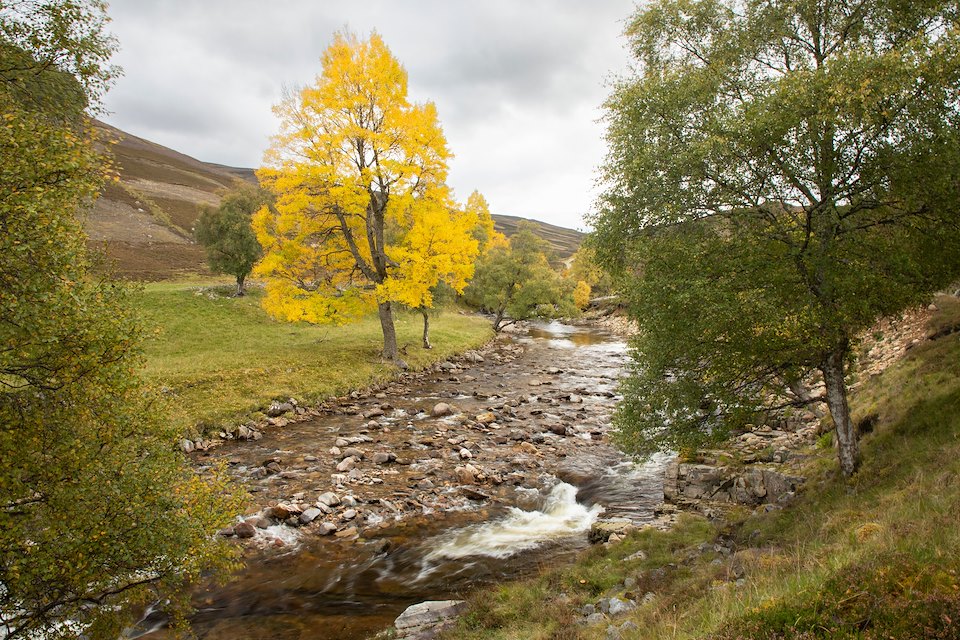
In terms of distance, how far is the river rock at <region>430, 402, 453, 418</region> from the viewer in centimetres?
2316

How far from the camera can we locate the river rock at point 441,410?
23156 mm

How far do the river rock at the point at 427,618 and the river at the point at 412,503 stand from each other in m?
0.51

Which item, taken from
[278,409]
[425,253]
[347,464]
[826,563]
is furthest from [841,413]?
[425,253]

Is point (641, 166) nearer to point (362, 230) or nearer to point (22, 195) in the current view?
point (22, 195)

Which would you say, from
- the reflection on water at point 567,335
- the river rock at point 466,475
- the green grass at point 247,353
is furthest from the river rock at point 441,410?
the reflection on water at point 567,335

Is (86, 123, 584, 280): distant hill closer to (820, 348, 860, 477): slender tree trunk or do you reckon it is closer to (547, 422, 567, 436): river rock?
(547, 422, 567, 436): river rock

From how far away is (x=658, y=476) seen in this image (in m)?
16.7

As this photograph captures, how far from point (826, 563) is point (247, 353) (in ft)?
97.5

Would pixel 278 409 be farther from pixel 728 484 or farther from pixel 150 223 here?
pixel 150 223

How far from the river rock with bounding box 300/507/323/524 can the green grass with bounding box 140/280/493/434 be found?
4645mm

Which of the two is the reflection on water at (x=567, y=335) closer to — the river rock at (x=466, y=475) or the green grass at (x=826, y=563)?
the river rock at (x=466, y=475)

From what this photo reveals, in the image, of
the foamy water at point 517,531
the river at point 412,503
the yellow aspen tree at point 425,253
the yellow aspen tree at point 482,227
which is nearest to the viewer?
the river at point 412,503

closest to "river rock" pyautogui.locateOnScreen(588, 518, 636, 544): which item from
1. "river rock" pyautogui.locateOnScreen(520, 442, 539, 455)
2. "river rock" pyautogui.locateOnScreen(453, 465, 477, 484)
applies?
"river rock" pyautogui.locateOnScreen(453, 465, 477, 484)

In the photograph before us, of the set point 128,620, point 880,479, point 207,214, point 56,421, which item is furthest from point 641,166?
point 207,214
